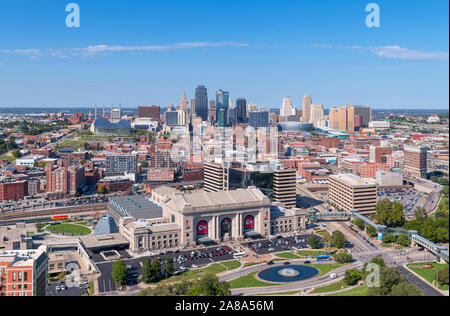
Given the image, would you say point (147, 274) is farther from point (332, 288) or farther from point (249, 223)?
point (249, 223)

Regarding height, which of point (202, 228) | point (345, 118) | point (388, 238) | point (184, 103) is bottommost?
point (388, 238)

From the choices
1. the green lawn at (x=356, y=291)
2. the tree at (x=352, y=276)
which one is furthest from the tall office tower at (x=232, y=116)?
the green lawn at (x=356, y=291)

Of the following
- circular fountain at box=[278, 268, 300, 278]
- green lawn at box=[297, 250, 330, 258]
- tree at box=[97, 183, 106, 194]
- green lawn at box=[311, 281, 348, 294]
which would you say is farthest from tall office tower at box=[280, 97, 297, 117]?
green lawn at box=[311, 281, 348, 294]

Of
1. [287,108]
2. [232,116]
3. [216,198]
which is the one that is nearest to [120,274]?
[216,198]

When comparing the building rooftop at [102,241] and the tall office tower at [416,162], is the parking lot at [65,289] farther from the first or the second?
the tall office tower at [416,162]

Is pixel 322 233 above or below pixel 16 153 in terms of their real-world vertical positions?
below

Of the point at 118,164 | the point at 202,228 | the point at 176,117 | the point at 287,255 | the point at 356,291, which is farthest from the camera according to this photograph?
the point at 176,117

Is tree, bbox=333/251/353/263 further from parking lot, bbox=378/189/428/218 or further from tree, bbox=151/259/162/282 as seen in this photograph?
parking lot, bbox=378/189/428/218

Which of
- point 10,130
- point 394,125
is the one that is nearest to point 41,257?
point 10,130
